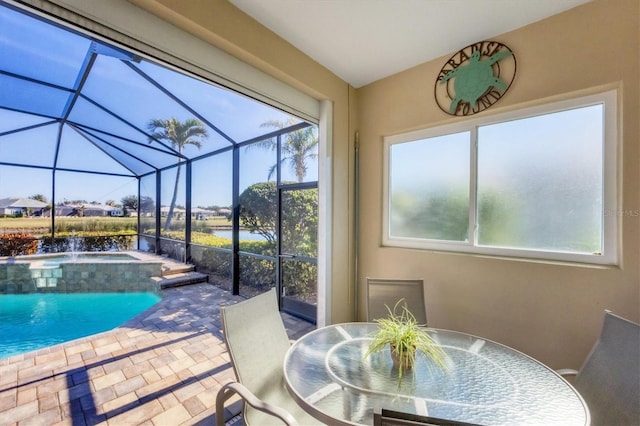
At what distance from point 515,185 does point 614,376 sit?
1496mm

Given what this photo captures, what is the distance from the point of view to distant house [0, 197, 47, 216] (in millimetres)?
4324

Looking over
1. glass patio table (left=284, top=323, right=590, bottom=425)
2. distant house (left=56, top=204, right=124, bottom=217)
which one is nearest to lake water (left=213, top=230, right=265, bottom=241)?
glass patio table (left=284, top=323, right=590, bottom=425)

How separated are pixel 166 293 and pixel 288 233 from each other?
3.07m

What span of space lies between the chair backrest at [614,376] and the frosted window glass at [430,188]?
1.26 meters

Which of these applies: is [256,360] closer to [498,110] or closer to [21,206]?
[498,110]

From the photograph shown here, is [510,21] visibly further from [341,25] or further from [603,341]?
[603,341]

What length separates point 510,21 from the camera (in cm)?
211

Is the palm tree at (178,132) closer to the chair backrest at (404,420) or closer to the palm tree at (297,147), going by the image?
the palm tree at (297,147)

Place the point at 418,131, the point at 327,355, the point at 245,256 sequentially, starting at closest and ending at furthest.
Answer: the point at 327,355 → the point at 418,131 → the point at 245,256

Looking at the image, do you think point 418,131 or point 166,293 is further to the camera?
point 166,293

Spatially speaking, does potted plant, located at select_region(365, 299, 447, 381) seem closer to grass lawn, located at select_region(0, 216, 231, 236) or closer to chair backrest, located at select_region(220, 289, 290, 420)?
chair backrest, located at select_region(220, 289, 290, 420)

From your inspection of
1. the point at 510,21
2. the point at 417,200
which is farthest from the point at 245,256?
the point at 510,21

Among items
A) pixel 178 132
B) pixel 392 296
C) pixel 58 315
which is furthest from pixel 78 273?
pixel 392 296

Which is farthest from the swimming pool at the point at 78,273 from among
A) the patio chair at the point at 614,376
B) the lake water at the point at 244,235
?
the patio chair at the point at 614,376
